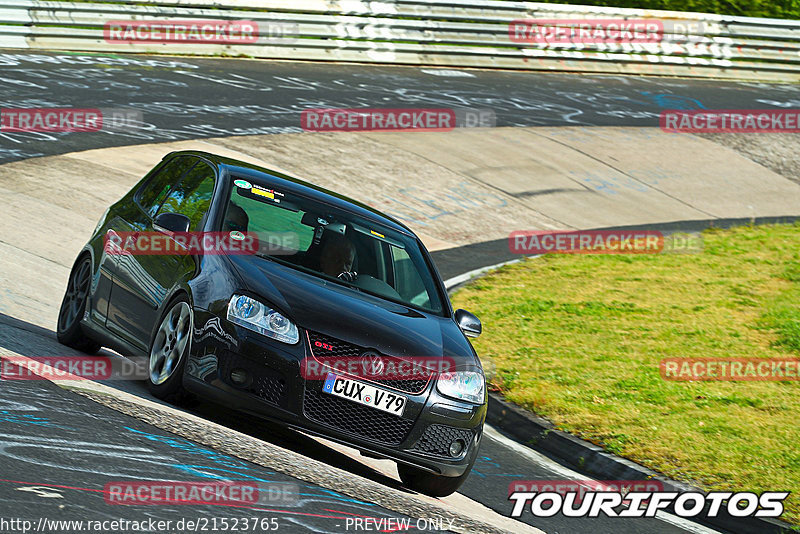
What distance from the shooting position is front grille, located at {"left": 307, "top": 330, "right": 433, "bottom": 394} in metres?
6.39

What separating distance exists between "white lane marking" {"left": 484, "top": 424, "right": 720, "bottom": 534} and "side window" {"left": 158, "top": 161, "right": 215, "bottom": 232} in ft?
9.79

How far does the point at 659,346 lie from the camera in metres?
11.6

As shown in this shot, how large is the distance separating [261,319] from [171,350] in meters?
0.75

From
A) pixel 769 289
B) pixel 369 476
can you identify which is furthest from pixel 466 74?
pixel 369 476

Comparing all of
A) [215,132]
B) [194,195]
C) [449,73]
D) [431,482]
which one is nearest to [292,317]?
[431,482]

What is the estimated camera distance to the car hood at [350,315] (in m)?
6.51

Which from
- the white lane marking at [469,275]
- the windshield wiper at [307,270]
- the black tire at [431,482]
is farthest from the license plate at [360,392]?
the white lane marking at [469,275]

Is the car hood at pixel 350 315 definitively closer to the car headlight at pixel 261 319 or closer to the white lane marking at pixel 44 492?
the car headlight at pixel 261 319

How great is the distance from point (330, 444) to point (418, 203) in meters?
9.73

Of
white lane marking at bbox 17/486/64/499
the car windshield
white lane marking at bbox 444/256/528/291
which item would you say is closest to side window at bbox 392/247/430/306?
the car windshield

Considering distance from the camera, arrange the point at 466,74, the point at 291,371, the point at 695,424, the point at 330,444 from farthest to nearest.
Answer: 1. the point at 466,74
2. the point at 695,424
3. the point at 330,444
4. the point at 291,371

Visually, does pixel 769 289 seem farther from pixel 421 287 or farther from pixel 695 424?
pixel 421 287

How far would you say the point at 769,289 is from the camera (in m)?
14.4

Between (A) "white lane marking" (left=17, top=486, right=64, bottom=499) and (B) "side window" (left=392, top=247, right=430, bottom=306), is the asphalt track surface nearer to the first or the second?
(A) "white lane marking" (left=17, top=486, right=64, bottom=499)
